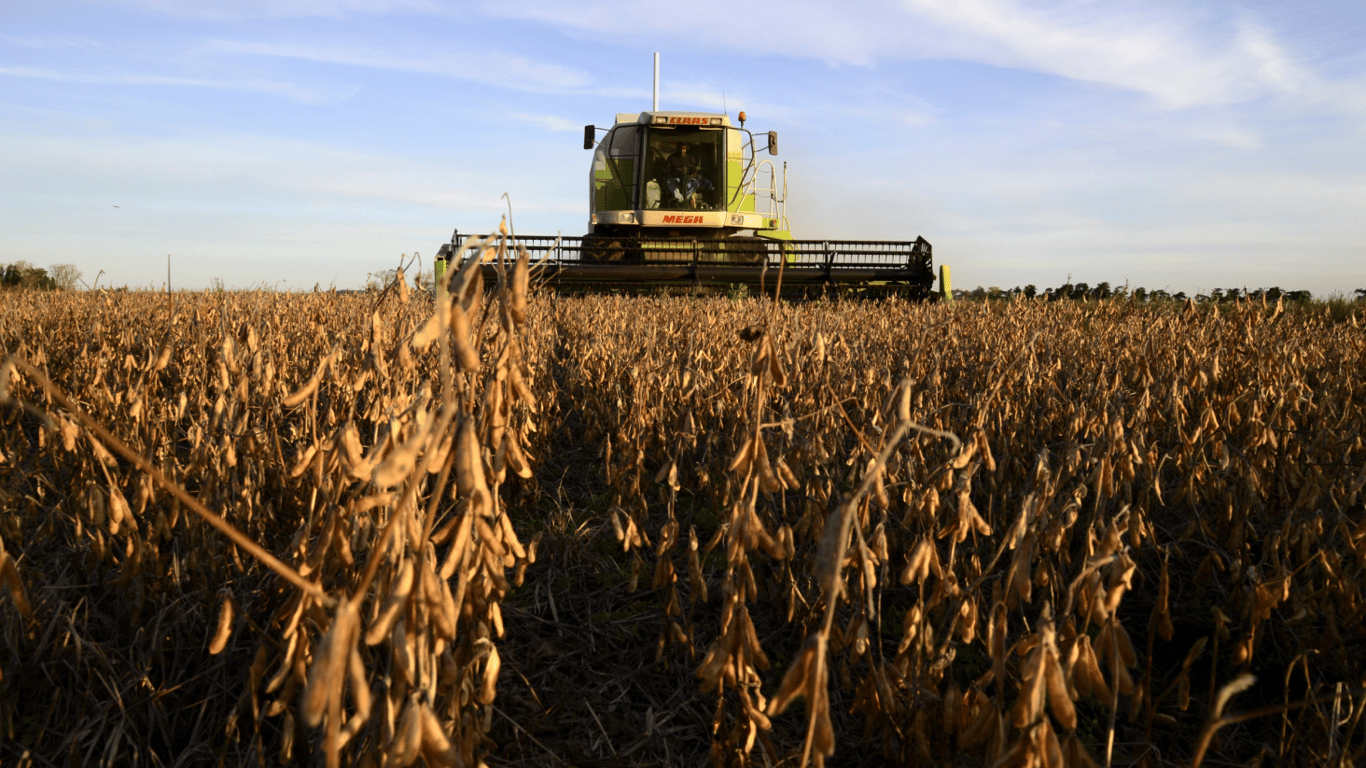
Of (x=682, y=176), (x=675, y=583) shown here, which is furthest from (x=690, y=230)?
(x=675, y=583)

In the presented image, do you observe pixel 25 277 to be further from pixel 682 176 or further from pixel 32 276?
pixel 682 176

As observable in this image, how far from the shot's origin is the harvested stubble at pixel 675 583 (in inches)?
42.0

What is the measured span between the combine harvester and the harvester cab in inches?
0.6

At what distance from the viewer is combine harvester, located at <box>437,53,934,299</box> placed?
33.3ft

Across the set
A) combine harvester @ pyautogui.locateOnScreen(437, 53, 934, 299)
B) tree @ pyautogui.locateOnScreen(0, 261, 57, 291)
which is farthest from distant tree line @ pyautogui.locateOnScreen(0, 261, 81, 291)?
combine harvester @ pyautogui.locateOnScreen(437, 53, 934, 299)

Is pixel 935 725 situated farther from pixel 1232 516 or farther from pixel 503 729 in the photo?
pixel 1232 516

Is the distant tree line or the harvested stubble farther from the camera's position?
the distant tree line

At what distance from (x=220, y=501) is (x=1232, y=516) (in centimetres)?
300

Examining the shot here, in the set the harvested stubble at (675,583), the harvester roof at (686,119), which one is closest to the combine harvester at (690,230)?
the harvester roof at (686,119)

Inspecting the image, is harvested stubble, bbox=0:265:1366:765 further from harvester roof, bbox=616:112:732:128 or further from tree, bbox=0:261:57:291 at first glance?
tree, bbox=0:261:57:291

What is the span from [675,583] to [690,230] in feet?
33.3

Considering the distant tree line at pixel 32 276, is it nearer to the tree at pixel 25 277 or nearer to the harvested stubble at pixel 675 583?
the tree at pixel 25 277

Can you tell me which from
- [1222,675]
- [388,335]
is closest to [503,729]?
[1222,675]

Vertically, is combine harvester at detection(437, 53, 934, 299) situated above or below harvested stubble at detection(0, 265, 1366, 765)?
above
